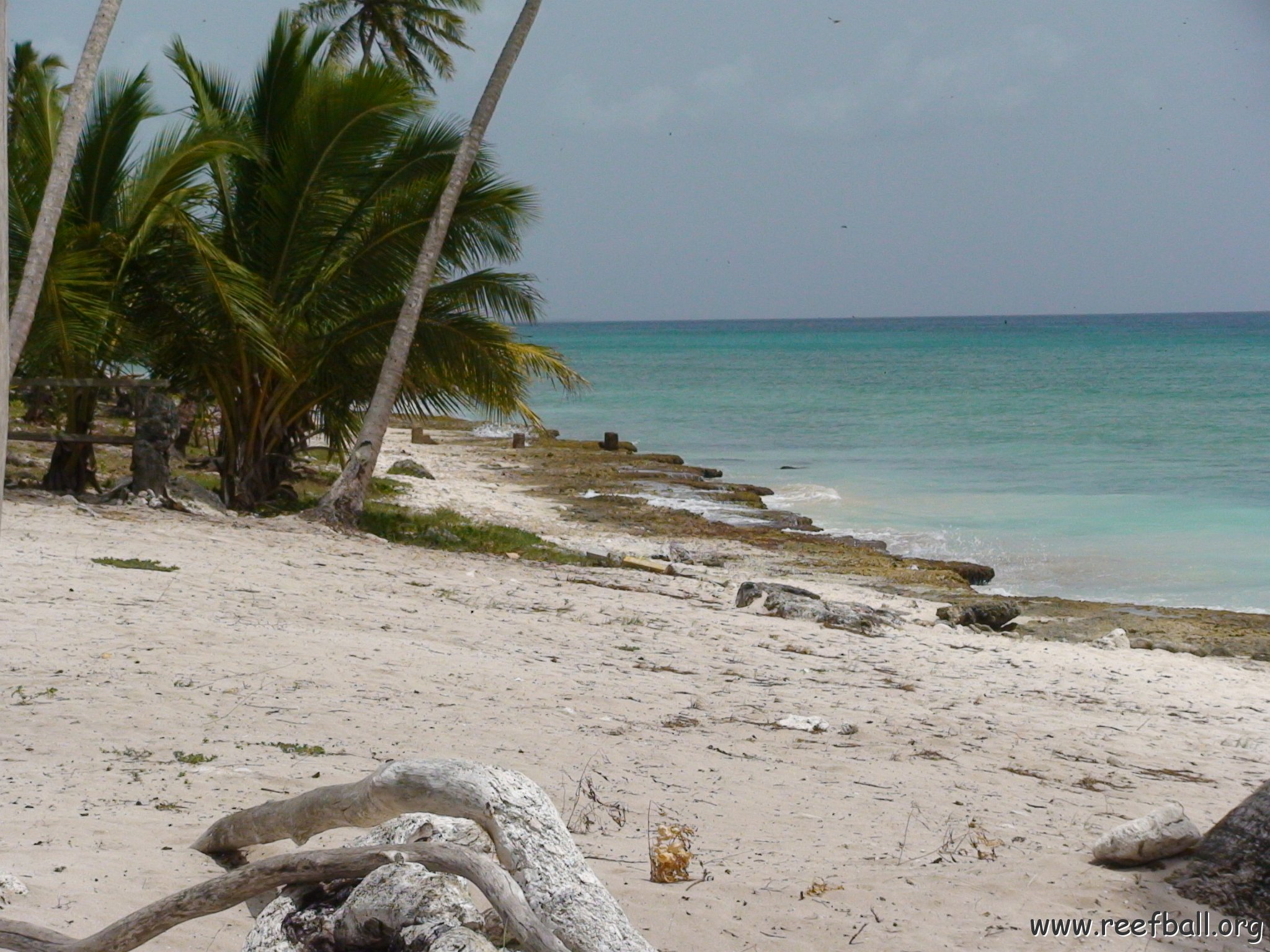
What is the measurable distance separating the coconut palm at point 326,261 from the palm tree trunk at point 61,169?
2.65 m

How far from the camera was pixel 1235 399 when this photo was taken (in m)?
40.4

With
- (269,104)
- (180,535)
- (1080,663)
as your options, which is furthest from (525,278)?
(1080,663)

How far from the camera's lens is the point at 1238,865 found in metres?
3.88

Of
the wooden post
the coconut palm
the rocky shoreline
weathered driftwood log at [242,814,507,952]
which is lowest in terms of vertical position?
the rocky shoreline

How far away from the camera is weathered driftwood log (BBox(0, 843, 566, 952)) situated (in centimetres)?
273

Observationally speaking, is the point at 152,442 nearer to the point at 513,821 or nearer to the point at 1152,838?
the point at 513,821

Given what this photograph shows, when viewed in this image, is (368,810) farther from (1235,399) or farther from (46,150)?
(1235,399)

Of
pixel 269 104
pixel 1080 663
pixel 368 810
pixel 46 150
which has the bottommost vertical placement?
pixel 1080 663

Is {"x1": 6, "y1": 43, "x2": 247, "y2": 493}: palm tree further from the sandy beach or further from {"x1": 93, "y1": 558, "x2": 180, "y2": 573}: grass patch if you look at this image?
{"x1": 93, "y1": 558, "x2": 180, "y2": 573}: grass patch

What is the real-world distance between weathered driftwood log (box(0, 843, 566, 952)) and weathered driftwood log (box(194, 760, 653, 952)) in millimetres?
179

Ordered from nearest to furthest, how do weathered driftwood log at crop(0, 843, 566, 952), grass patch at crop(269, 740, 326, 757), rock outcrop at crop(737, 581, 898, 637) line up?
1. weathered driftwood log at crop(0, 843, 566, 952)
2. grass patch at crop(269, 740, 326, 757)
3. rock outcrop at crop(737, 581, 898, 637)

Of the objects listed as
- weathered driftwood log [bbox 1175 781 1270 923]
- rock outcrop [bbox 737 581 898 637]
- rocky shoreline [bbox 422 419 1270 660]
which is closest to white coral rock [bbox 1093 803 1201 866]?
weathered driftwood log [bbox 1175 781 1270 923]

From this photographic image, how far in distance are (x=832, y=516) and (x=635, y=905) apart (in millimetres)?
15908

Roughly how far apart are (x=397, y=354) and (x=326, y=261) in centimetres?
162
